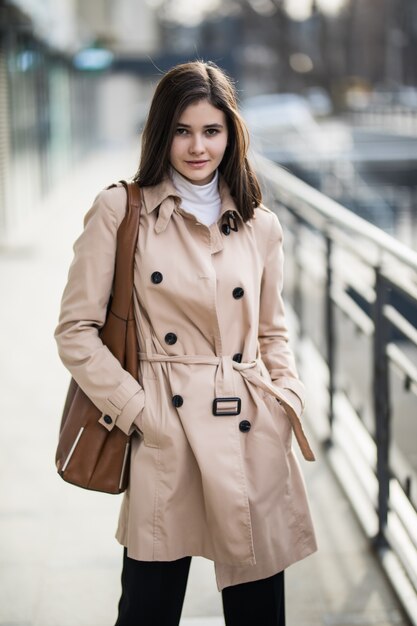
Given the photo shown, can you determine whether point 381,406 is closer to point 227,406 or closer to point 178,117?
point 227,406

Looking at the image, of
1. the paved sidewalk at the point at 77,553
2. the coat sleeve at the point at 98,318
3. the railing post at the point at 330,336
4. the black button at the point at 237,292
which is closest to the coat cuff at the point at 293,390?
the black button at the point at 237,292

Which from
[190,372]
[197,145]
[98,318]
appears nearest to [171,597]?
[190,372]

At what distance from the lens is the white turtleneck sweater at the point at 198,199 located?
2396mm

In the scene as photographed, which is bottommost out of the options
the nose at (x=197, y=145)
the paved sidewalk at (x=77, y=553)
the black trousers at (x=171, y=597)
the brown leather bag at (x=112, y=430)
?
the paved sidewalk at (x=77, y=553)

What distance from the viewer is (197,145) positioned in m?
2.31

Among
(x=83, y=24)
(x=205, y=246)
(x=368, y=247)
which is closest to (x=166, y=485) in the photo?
(x=205, y=246)

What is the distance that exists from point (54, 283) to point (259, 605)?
7.63m

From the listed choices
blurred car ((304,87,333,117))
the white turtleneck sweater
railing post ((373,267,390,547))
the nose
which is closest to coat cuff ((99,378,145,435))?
the white turtleneck sweater

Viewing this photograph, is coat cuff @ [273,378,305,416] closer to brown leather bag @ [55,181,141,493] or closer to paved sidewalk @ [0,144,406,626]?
brown leather bag @ [55,181,141,493]

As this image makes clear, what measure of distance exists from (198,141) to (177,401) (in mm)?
622

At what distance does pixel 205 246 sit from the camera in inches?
93.2

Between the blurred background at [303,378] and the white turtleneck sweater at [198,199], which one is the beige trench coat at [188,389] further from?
the blurred background at [303,378]

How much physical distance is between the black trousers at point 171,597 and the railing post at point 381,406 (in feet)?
4.08

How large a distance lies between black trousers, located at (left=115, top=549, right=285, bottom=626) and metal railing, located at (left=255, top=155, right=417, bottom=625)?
2.83ft
